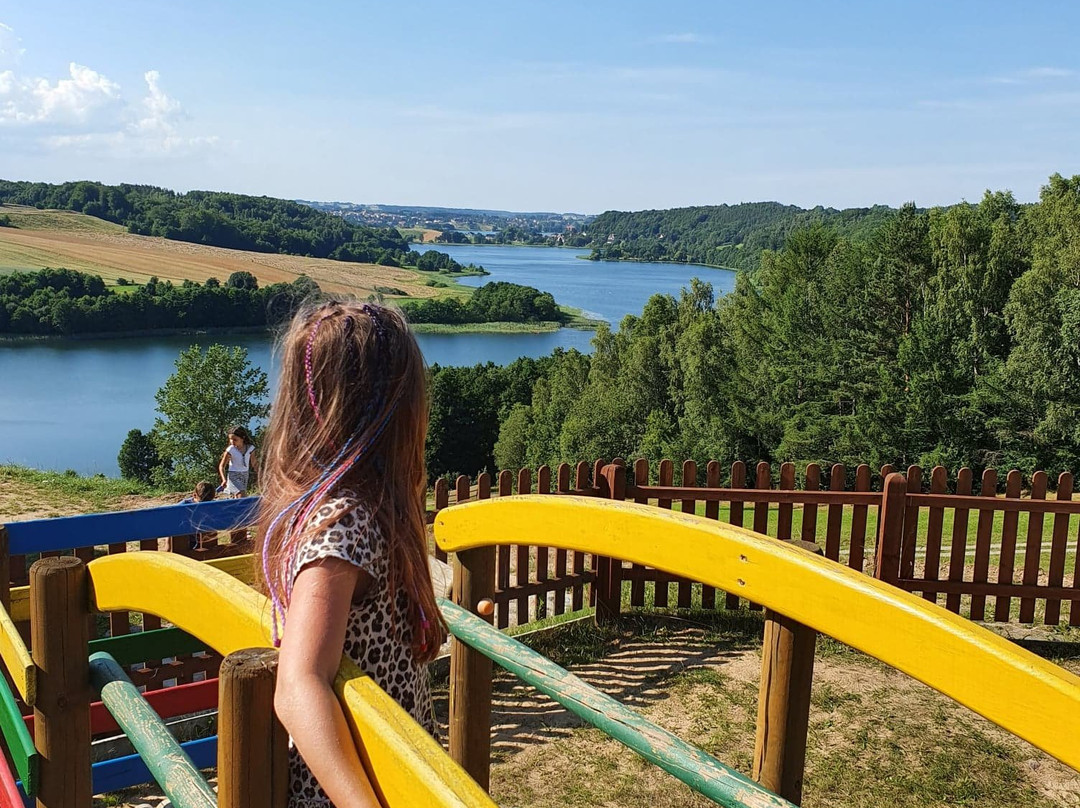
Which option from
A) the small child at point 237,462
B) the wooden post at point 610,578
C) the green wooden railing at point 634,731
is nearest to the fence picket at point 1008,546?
the wooden post at point 610,578

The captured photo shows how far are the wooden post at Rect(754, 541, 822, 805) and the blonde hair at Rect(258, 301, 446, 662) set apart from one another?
0.67 metres

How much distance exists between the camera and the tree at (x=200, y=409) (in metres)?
44.0

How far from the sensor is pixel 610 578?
6.38 meters

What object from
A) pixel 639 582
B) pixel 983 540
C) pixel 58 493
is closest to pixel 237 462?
pixel 639 582

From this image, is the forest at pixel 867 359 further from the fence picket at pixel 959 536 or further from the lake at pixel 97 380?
the fence picket at pixel 959 536

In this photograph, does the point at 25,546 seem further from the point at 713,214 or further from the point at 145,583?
the point at 713,214

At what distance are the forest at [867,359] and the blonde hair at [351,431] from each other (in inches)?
1534

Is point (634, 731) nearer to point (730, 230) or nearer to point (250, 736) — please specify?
point (250, 736)

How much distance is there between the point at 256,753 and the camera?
Result: 3.73 feet

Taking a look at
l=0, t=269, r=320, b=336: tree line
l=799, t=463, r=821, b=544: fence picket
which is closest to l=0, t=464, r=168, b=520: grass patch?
l=799, t=463, r=821, b=544: fence picket

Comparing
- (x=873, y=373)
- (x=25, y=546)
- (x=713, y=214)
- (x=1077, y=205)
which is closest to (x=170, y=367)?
(x=873, y=373)

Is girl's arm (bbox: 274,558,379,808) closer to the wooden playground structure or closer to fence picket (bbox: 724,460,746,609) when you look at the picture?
the wooden playground structure

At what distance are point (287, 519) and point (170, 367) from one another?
93380 millimetres

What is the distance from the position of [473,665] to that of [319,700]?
1.09m
